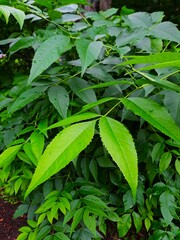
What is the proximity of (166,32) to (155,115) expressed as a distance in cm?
40

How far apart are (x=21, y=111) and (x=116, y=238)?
0.69m

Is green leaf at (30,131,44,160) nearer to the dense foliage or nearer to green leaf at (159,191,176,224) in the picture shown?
the dense foliage

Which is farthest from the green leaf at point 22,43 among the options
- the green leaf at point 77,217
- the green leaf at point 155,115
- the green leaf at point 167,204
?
the green leaf at point 167,204

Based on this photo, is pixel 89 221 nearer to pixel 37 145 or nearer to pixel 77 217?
pixel 77 217

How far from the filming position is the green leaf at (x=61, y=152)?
355mm

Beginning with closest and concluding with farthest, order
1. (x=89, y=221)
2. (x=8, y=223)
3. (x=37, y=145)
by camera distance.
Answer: (x=37, y=145) → (x=89, y=221) → (x=8, y=223)

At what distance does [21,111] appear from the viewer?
1040 mm

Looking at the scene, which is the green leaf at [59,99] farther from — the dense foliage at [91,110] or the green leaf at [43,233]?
the green leaf at [43,233]

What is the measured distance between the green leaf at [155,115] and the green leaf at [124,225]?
62cm

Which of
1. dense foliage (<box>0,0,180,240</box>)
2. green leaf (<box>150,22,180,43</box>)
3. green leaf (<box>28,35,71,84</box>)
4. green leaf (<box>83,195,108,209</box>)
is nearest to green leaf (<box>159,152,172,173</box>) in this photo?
dense foliage (<box>0,0,180,240</box>)

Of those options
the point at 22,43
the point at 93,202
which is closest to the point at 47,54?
the point at 22,43

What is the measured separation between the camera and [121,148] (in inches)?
15.3

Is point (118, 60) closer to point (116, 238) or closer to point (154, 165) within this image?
point (154, 165)

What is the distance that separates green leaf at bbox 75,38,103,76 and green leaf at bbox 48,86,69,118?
17cm
